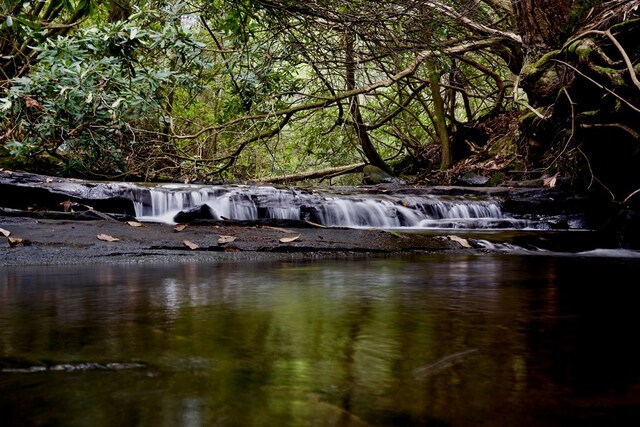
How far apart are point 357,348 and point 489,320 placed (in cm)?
64

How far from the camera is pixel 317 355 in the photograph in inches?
51.2

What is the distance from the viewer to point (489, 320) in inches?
71.2

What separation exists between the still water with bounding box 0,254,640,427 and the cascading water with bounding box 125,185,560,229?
4.49 metres

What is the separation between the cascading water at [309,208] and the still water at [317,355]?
4.49 m

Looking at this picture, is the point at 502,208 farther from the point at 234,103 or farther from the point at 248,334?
the point at 248,334

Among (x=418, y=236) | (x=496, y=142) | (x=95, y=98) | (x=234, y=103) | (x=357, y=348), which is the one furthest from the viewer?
(x=496, y=142)

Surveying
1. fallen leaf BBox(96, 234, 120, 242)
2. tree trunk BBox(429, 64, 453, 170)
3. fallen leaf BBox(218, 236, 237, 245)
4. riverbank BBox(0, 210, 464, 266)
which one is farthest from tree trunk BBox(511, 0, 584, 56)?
fallen leaf BBox(96, 234, 120, 242)

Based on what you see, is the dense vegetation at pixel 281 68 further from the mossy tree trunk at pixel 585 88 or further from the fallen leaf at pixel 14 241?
the fallen leaf at pixel 14 241

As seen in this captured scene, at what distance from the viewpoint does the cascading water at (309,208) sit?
7188mm

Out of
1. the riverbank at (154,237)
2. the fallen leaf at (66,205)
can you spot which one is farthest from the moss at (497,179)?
the fallen leaf at (66,205)

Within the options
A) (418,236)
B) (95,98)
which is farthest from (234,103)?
(418,236)

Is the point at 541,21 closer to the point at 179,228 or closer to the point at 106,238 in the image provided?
the point at 179,228

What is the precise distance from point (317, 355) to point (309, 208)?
239 inches

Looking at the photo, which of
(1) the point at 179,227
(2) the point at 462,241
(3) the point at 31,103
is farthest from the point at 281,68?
(2) the point at 462,241
